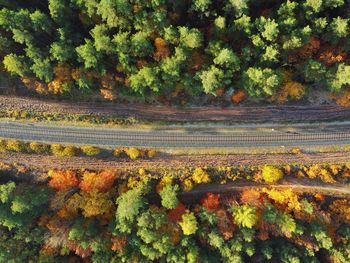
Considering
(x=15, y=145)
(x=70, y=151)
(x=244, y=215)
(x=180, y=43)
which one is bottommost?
(x=244, y=215)

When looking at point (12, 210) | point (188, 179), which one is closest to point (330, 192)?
point (188, 179)

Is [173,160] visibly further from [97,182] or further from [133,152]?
[97,182]

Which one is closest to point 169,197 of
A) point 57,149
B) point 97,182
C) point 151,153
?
point 151,153

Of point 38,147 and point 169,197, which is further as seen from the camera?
point 38,147

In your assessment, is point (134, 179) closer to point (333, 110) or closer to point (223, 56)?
point (223, 56)

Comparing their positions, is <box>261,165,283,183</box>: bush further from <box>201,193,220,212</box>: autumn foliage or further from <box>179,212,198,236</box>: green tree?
<box>179,212,198,236</box>: green tree

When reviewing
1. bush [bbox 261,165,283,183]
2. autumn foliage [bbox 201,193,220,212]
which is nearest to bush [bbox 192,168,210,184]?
autumn foliage [bbox 201,193,220,212]

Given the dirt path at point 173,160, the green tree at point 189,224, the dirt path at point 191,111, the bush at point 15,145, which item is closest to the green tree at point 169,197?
the green tree at point 189,224
